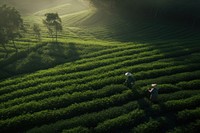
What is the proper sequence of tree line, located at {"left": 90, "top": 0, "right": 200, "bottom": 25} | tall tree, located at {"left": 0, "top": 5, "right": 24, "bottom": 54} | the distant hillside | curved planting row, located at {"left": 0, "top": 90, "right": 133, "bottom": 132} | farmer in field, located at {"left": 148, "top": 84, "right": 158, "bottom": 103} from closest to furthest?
curved planting row, located at {"left": 0, "top": 90, "right": 133, "bottom": 132}, farmer in field, located at {"left": 148, "top": 84, "right": 158, "bottom": 103}, tall tree, located at {"left": 0, "top": 5, "right": 24, "bottom": 54}, tree line, located at {"left": 90, "top": 0, "right": 200, "bottom": 25}, the distant hillside

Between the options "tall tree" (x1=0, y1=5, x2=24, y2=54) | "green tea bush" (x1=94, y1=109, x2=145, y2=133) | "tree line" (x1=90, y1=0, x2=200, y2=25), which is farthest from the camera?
"tree line" (x1=90, y1=0, x2=200, y2=25)

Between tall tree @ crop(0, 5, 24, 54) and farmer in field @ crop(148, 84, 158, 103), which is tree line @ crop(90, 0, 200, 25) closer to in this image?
tall tree @ crop(0, 5, 24, 54)

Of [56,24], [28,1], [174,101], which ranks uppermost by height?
[28,1]

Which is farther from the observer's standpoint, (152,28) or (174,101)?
(152,28)

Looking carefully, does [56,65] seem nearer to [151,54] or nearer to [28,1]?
[151,54]

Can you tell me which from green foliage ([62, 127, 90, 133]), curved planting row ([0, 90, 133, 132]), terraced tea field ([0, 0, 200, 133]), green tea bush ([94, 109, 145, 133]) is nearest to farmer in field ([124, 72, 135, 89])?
terraced tea field ([0, 0, 200, 133])

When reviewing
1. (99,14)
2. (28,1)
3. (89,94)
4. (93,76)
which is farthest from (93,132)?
(28,1)
